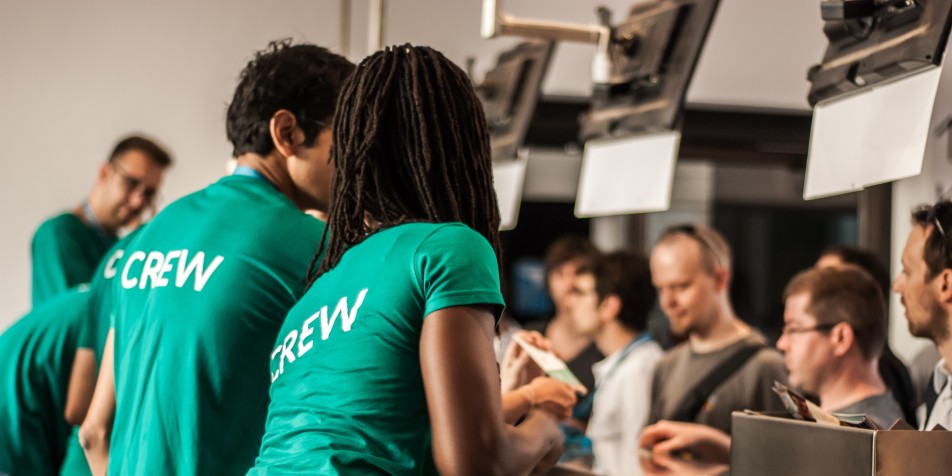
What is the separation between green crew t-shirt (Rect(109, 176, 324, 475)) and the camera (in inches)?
68.0

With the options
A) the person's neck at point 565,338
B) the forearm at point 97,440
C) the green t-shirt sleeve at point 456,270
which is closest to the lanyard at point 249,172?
the forearm at point 97,440

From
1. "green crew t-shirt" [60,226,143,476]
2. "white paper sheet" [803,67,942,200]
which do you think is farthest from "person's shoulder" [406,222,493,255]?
"green crew t-shirt" [60,226,143,476]

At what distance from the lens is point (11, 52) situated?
4.44 metres

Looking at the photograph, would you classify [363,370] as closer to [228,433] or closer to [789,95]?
[228,433]

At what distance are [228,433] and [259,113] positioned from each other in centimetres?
51

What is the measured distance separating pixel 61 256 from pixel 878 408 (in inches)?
100

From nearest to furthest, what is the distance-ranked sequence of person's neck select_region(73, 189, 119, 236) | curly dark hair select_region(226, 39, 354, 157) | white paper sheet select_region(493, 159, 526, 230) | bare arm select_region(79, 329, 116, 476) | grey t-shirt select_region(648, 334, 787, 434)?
curly dark hair select_region(226, 39, 354, 157), bare arm select_region(79, 329, 116, 476), grey t-shirt select_region(648, 334, 787, 434), white paper sheet select_region(493, 159, 526, 230), person's neck select_region(73, 189, 119, 236)

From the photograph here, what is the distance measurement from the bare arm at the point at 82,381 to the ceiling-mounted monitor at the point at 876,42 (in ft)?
5.19

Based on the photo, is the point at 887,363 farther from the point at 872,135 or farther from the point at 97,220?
the point at 97,220

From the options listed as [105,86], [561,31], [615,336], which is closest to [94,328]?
[561,31]

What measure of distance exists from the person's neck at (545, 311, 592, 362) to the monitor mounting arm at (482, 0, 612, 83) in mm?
1630

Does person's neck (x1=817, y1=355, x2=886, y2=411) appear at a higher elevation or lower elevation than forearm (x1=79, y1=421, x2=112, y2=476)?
higher

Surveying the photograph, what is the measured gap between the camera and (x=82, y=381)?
2492 mm

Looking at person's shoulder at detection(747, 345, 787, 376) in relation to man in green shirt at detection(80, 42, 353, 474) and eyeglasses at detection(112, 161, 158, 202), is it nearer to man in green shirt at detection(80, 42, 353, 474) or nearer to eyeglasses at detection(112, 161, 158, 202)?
man in green shirt at detection(80, 42, 353, 474)
